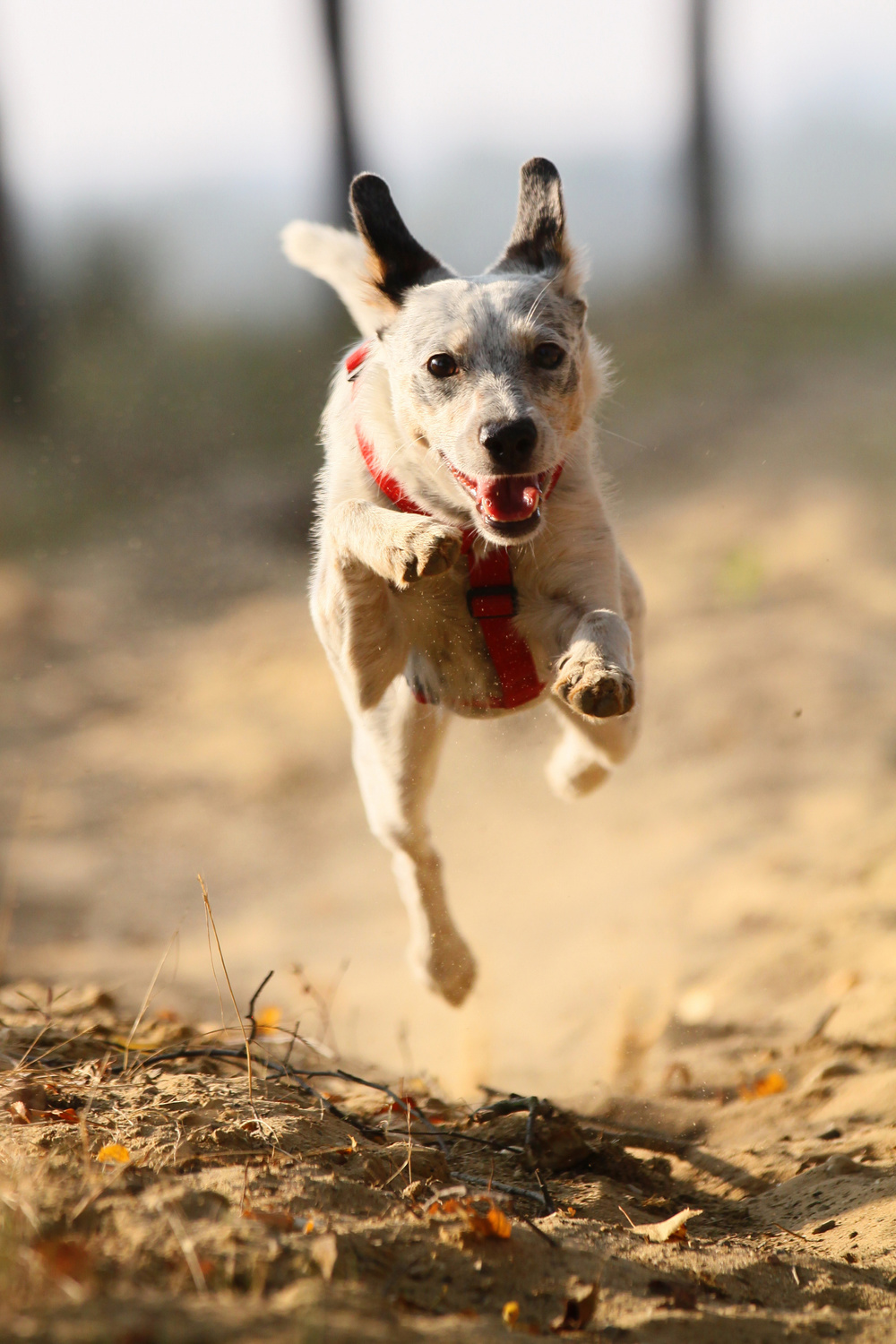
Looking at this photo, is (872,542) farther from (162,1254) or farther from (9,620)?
(162,1254)

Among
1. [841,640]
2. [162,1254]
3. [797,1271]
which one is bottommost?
[841,640]

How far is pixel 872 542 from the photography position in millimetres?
10312

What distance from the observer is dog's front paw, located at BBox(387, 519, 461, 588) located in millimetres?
3098

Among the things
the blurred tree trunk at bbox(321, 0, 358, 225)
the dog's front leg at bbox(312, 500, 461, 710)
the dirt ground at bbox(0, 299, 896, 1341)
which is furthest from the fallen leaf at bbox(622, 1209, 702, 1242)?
the blurred tree trunk at bbox(321, 0, 358, 225)

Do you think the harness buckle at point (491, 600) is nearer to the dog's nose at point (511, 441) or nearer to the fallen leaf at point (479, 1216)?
the dog's nose at point (511, 441)

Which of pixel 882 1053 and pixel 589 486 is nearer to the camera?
pixel 589 486

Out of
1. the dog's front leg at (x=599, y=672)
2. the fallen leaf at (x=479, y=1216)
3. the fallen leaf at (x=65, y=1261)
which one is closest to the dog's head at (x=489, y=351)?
the dog's front leg at (x=599, y=672)

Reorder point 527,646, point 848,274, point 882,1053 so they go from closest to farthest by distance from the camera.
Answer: point 527,646, point 882,1053, point 848,274

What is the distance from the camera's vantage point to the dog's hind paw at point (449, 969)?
14.8ft

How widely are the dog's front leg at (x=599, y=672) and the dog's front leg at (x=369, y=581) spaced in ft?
1.50

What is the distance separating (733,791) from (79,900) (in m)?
4.44

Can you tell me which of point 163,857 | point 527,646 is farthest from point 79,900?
point 527,646

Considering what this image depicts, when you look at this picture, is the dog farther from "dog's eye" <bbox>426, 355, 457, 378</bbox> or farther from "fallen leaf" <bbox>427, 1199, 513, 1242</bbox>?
"fallen leaf" <bbox>427, 1199, 513, 1242</bbox>

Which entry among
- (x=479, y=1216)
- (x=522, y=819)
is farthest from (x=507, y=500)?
(x=522, y=819)
